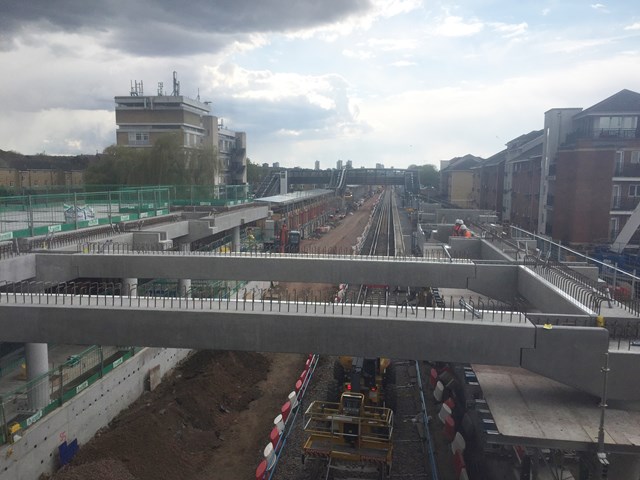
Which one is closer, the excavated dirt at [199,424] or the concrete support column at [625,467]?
the concrete support column at [625,467]

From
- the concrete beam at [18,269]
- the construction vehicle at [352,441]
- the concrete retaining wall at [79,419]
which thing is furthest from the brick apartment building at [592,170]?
the concrete beam at [18,269]

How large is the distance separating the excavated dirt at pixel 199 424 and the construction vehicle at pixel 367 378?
2077mm

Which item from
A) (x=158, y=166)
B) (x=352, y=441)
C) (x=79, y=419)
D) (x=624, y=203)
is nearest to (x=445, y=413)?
(x=352, y=441)

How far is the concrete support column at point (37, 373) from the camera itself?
1090 cm

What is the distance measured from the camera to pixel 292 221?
1618 inches

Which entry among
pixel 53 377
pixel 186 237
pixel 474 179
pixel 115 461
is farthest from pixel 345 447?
pixel 474 179

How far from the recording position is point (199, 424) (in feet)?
43.9

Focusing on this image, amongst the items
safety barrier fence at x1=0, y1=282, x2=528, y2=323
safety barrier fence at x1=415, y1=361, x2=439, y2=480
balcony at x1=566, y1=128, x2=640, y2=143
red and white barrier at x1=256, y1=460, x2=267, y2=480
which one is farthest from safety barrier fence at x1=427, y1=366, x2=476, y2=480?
balcony at x1=566, y1=128, x2=640, y2=143

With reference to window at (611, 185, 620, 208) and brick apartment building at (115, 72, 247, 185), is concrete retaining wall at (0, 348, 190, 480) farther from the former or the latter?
brick apartment building at (115, 72, 247, 185)

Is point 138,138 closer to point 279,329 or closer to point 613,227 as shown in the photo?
point 613,227

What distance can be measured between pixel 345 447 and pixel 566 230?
27.7 metres

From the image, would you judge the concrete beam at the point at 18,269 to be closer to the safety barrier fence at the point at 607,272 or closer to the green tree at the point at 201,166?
the safety barrier fence at the point at 607,272

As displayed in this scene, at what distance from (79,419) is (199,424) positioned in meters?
2.95

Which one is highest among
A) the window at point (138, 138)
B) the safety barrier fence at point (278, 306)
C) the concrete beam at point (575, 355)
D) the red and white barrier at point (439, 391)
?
the window at point (138, 138)
